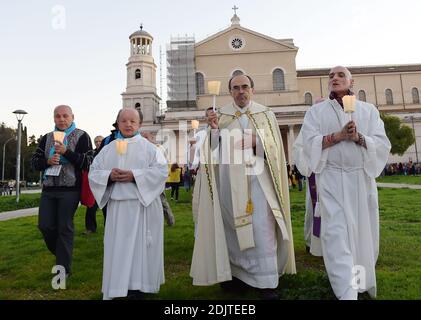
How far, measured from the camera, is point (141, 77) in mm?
50562

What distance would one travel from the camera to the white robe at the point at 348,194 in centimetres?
370

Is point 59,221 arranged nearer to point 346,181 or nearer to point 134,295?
point 134,295

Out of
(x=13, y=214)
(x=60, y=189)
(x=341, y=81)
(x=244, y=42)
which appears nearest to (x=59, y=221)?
(x=60, y=189)

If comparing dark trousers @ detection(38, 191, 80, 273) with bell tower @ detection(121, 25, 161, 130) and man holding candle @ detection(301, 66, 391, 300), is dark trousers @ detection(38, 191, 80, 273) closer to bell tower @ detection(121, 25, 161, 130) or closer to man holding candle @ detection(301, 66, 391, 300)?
man holding candle @ detection(301, 66, 391, 300)

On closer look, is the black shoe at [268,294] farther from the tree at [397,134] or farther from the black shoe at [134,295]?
the tree at [397,134]

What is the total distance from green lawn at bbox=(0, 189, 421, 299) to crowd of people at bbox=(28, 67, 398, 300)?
0.28 metres

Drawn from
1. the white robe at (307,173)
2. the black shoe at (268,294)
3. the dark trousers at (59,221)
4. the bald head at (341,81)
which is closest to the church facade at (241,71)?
the white robe at (307,173)

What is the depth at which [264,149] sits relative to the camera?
14.7ft

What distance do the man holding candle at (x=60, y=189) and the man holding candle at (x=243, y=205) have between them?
1832 millimetres

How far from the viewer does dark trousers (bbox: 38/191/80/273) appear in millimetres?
4992

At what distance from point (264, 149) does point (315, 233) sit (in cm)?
175

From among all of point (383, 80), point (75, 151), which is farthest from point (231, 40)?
point (75, 151)

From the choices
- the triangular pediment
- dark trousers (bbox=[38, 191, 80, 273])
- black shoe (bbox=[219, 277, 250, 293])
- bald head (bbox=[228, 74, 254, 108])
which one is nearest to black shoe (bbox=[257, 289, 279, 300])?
black shoe (bbox=[219, 277, 250, 293])

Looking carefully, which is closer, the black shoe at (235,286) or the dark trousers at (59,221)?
the black shoe at (235,286)
